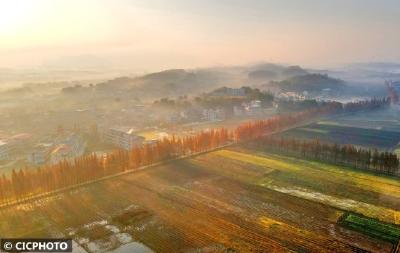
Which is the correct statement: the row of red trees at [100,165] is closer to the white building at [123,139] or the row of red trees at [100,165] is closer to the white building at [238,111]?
the white building at [123,139]

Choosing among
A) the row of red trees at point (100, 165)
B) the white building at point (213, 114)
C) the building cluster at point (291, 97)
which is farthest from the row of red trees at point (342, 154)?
the building cluster at point (291, 97)

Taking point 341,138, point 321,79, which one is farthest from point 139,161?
point 321,79


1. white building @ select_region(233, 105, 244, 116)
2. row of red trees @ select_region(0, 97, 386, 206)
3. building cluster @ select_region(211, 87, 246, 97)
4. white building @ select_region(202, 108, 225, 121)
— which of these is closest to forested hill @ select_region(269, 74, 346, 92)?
building cluster @ select_region(211, 87, 246, 97)

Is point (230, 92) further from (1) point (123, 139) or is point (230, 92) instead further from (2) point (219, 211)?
(2) point (219, 211)

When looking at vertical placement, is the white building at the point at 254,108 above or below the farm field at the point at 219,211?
above

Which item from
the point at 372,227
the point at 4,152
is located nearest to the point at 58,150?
the point at 4,152
